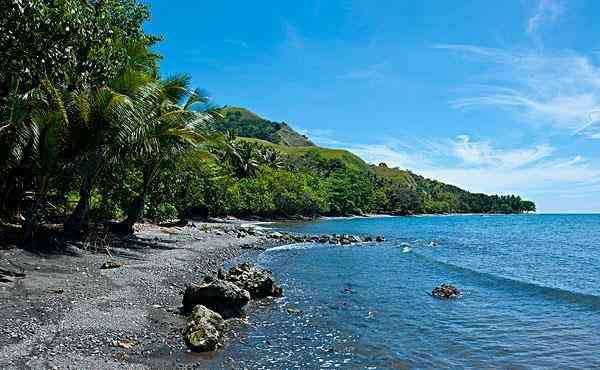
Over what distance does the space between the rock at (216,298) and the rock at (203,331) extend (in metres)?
1.63

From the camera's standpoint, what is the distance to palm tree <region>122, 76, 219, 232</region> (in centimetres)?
2520

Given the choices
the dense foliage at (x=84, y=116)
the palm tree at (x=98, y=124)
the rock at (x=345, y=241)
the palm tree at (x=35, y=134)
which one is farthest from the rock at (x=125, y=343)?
the rock at (x=345, y=241)

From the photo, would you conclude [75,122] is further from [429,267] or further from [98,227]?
[429,267]

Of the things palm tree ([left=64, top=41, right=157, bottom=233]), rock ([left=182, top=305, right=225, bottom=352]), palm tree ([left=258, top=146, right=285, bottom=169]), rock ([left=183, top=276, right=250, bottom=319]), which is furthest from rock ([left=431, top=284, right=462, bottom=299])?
palm tree ([left=258, top=146, right=285, bottom=169])

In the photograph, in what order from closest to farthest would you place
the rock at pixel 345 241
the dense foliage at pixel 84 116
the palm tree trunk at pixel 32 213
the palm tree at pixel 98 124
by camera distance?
the dense foliage at pixel 84 116, the palm tree trunk at pixel 32 213, the palm tree at pixel 98 124, the rock at pixel 345 241

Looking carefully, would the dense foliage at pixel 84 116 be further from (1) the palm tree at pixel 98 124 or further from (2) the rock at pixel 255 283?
(2) the rock at pixel 255 283

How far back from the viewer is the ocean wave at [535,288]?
75.6 feet

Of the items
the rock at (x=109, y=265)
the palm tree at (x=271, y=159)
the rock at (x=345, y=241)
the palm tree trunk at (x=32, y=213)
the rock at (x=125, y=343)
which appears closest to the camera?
the rock at (x=125, y=343)

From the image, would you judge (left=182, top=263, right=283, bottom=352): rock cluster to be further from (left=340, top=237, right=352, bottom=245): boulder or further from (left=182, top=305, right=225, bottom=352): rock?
(left=340, top=237, right=352, bottom=245): boulder

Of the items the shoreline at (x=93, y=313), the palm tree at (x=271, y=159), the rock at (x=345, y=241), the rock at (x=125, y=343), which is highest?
the palm tree at (x=271, y=159)

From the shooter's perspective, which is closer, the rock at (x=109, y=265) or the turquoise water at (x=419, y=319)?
the turquoise water at (x=419, y=319)

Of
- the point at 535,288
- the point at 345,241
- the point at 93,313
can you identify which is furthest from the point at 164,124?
the point at 345,241

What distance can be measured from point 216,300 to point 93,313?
3732 mm

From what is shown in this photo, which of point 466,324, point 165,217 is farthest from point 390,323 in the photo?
point 165,217
